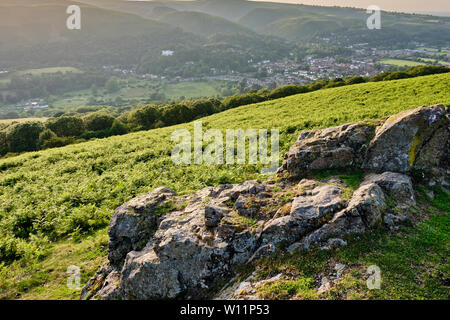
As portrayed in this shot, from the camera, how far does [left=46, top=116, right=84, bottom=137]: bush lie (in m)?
58.7

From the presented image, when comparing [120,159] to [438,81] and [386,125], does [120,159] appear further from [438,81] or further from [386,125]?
[438,81]

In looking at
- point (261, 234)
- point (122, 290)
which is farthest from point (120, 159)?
point (261, 234)

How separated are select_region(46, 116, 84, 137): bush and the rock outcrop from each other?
5917 centimetres

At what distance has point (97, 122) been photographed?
62.5m

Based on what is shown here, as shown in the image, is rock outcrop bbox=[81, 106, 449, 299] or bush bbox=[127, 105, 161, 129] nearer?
rock outcrop bbox=[81, 106, 449, 299]

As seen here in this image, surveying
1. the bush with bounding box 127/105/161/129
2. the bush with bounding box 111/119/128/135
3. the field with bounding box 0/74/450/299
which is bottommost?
the field with bounding box 0/74/450/299

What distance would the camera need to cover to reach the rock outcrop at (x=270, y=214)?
7.97m

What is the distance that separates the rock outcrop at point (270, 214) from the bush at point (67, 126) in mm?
59174

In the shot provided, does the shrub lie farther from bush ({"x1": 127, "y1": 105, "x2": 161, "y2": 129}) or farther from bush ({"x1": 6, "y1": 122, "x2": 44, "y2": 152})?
bush ({"x1": 127, "y1": 105, "x2": 161, "y2": 129})

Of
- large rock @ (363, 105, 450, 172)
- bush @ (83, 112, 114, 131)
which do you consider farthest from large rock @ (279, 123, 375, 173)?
bush @ (83, 112, 114, 131)

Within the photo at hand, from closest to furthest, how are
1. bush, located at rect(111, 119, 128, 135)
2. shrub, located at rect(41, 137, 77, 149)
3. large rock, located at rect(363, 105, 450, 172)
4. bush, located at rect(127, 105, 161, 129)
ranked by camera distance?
large rock, located at rect(363, 105, 450, 172), shrub, located at rect(41, 137, 77, 149), bush, located at rect(111, 119, 128, 135), bush, located at rect(127, 105, 161, 129)

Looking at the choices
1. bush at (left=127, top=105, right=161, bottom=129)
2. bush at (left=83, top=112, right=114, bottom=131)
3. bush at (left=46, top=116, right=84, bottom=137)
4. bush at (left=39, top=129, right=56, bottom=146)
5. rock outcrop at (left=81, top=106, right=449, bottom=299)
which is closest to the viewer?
rock outcrop at (left=81, top=106, right=449, bottom=299)

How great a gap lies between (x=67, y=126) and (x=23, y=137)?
920 cm

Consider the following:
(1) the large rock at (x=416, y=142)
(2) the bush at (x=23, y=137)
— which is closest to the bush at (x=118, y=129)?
(2) the bush at (x=23, y=137)
